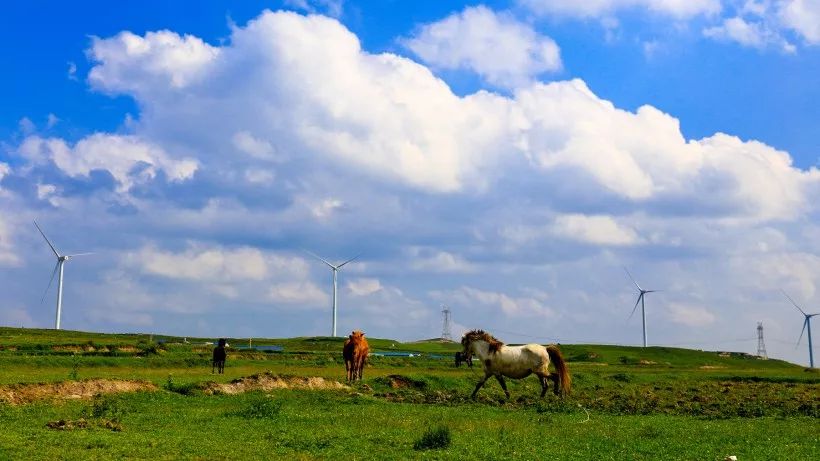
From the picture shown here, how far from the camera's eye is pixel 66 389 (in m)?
26.0

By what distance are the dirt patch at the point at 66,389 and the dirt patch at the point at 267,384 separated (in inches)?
95.9

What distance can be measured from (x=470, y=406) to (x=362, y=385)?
895 centimetres

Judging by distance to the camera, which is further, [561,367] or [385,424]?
[561,367]

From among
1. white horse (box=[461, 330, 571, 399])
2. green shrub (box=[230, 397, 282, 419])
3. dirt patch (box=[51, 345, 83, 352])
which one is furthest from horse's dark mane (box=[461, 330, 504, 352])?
dirt patch (box=[51, 345, 83, 352])

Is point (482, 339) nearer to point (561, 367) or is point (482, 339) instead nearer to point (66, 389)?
point (561, 367)

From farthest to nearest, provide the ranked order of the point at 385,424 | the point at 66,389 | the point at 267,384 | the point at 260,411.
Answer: the point at 267,384
the point at 66,389
the point at 260,411
the point at 385,424

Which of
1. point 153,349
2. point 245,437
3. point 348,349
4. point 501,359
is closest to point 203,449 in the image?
point 245,437

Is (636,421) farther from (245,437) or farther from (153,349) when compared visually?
(153,349)

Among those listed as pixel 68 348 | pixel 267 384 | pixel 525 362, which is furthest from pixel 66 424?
pixel 68 348

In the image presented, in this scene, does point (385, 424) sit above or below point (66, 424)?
below

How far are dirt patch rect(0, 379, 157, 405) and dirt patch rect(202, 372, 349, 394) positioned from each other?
2.43m

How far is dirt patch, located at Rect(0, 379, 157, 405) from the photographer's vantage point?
2322 cm

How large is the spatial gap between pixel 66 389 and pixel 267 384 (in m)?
7.95

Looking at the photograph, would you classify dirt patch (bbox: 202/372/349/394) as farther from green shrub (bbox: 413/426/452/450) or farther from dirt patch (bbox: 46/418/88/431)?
green shrub (bbox: 413/426/452/450)
